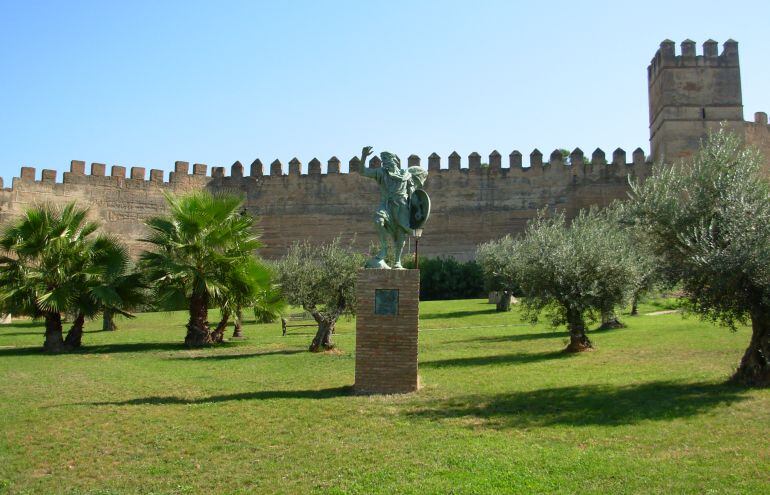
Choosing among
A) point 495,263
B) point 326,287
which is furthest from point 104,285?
point 495,263

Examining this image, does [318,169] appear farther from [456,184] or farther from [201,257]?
[201,257]

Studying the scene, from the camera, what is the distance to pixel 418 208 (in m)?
8.93

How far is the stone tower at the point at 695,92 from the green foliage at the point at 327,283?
62.8ft

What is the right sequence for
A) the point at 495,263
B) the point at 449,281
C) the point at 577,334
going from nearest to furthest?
the point at 577,334, the point at 495,263, the point at 449,281

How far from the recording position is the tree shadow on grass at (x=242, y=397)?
8523mm

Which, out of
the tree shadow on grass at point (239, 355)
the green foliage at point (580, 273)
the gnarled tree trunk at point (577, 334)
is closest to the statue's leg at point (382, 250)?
the green foliage at point (580, 273)

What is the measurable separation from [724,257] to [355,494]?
494cm

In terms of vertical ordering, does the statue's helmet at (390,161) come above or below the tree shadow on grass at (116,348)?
above

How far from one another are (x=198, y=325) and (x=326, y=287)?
11.7 feet

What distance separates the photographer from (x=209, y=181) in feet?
109

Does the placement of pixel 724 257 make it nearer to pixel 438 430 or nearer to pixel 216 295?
pixel 438 430

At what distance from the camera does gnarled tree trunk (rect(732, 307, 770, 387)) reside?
8.19m

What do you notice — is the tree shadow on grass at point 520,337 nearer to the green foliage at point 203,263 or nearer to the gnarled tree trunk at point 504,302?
the green foliage at point 203,263

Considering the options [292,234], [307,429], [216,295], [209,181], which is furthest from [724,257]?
[209,181]
